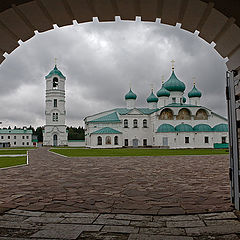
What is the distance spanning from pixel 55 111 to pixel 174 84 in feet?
88.4

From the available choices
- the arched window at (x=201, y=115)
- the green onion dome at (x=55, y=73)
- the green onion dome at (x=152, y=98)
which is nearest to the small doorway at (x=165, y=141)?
the arched window at (x=201, y=115)

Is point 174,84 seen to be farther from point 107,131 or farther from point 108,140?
point 108,140

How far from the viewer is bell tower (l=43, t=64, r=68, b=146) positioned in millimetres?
60938

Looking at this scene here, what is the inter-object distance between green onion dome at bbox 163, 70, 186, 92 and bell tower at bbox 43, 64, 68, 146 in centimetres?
2367

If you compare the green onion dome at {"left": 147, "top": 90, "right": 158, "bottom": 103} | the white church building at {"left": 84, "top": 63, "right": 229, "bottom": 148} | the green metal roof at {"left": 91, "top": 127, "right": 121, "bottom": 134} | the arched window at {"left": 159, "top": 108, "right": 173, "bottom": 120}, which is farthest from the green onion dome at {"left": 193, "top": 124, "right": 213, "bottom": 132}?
the green metal roof at {"left": 91, "top": 127, "right": 121, "bottom": 134}

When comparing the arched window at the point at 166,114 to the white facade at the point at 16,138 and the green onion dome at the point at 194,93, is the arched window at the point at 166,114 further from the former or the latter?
the white facade at the point at 16,138

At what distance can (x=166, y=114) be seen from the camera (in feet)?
161

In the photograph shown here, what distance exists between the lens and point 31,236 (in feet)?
11.8

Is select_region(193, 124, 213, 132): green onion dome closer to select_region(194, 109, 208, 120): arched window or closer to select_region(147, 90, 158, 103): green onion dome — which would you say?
select_region(194, 109, 208, 120): arched window

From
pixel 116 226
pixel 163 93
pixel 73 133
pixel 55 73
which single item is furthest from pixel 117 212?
pixel 73 133

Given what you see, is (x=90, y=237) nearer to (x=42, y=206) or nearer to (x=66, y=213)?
(x=66, y=213)

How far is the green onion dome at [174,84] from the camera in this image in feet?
165

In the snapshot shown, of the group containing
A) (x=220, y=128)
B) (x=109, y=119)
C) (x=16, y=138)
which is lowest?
(x=16, y=138)

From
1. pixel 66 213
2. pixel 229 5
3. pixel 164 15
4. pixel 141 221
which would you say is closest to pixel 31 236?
pixel 66 213
